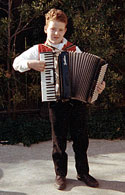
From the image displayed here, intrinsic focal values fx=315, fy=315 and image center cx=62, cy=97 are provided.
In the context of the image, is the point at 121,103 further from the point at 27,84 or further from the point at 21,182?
the point at 21,182

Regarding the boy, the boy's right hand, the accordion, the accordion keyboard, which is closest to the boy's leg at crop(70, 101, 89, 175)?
the boy

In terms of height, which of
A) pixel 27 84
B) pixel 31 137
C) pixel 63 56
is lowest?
pixel 31 137

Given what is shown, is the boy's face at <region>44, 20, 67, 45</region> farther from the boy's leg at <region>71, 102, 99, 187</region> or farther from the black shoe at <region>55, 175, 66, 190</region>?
the black shoe at <region>55, 175, 66, 190</region>

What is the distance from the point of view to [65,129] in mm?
3113

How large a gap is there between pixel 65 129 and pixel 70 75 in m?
0.55

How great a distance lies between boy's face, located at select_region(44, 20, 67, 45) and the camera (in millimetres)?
2943

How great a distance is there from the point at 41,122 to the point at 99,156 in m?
1.62

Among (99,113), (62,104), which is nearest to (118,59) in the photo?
(99,113)

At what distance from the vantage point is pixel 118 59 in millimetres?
5758

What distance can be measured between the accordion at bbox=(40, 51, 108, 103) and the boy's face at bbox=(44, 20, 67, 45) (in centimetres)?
20

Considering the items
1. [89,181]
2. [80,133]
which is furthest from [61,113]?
[89,181]

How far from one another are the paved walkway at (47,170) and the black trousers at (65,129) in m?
0.22

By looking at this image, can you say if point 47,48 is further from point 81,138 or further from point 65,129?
point 81,138

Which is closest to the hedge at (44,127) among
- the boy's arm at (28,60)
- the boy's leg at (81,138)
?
the boy's leg at (81,138)
